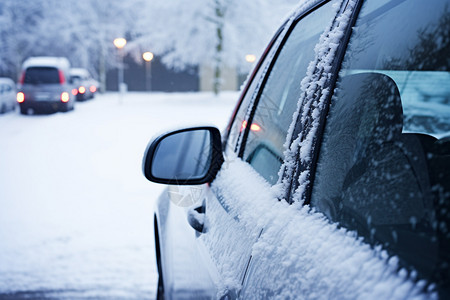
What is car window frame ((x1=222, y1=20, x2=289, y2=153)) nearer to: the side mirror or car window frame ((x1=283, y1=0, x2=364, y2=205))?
the side mirror

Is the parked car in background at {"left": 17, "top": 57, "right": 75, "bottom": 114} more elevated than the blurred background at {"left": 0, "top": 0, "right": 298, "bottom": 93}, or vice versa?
the blurred background at {"left": 0, "top": 0, "right": 298, "bottom": 93}

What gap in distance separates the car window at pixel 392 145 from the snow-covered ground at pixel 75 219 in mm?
1040

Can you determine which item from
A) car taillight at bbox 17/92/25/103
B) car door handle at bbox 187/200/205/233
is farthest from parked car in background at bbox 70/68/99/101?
car door handle at bbox 187/200/205/233

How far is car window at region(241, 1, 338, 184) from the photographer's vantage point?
1358mm

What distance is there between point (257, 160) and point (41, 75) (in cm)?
1952

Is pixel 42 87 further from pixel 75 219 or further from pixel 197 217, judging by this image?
pixel 197 217

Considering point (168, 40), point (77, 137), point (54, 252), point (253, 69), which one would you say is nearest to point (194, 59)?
point (168, 40)

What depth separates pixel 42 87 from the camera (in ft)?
62.2

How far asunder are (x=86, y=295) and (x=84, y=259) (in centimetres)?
77

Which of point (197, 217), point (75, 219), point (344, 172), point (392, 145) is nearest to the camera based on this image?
point (392, 145)

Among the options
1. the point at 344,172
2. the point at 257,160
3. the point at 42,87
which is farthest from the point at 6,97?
the point at 344,172

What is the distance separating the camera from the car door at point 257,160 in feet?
4.09

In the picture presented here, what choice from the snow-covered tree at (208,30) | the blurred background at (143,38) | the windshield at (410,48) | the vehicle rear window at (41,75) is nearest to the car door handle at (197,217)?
the windshield at (410,48)

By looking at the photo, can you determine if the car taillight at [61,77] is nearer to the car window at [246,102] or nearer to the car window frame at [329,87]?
the car window at [246,102]
